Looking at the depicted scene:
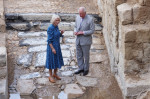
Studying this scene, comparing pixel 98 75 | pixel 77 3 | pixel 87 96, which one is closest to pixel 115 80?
pixel 98 75

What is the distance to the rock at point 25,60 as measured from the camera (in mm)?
7773

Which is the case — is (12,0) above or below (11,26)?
above

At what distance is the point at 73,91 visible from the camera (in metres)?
6.70

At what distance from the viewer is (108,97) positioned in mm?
6539

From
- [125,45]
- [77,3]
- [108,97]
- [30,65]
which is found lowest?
[108,97]

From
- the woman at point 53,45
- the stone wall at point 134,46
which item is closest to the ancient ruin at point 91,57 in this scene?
the stone wall at point 134,46

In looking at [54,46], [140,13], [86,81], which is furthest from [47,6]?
[140,13]

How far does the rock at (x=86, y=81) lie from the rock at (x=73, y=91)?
0.20 meters

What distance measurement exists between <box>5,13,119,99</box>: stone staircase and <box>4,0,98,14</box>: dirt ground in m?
0.57

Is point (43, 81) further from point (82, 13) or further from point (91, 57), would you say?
point (82, 13)

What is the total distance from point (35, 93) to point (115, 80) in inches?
74.5

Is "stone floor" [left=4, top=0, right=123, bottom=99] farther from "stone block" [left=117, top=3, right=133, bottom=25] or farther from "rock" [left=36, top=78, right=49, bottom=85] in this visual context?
"stone block" [left=117, top=3, right=133, bottom=25]

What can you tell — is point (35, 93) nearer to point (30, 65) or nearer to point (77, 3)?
point (30, 65)

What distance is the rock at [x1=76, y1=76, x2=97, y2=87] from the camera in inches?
276
